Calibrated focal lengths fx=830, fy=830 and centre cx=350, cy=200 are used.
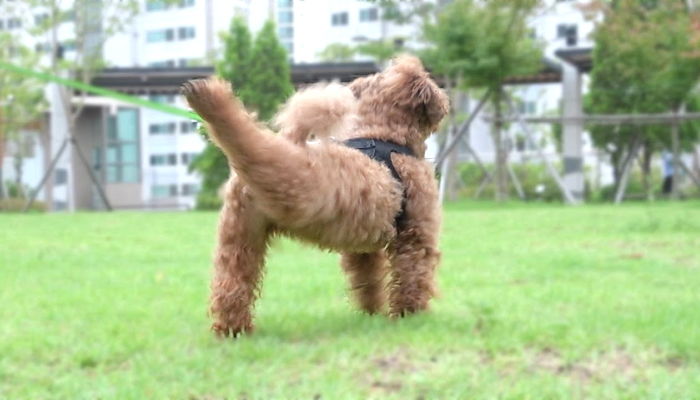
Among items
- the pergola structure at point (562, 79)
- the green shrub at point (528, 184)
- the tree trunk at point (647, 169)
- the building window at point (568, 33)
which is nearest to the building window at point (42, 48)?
the pergola structure at point (562, 79)

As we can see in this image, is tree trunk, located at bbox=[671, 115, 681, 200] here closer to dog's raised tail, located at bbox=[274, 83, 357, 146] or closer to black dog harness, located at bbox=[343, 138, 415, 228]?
black dog harness, located at bbox=[343, 138, 415, 228]

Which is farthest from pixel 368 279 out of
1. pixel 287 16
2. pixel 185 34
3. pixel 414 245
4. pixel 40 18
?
pixel 40 18

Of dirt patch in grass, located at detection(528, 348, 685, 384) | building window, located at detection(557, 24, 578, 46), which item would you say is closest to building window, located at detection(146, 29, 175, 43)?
building window, located at detection(557, 24, 578, 46)

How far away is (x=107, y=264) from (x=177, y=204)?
2377 centimetres

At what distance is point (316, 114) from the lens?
3516 mm

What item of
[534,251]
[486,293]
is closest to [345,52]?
[534,251]

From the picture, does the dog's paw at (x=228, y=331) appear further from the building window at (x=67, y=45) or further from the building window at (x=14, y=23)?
the building window at (x=67, y=45)

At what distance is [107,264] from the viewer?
7199 millimetres

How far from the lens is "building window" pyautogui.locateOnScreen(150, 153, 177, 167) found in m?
32.5

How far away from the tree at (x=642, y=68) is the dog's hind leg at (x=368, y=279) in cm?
1625

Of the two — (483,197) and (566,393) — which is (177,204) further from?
(566,393)

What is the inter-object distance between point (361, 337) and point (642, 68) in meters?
19.8

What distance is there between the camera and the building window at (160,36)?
2295 cm

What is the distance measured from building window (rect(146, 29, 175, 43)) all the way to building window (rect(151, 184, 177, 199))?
6.11 metres
